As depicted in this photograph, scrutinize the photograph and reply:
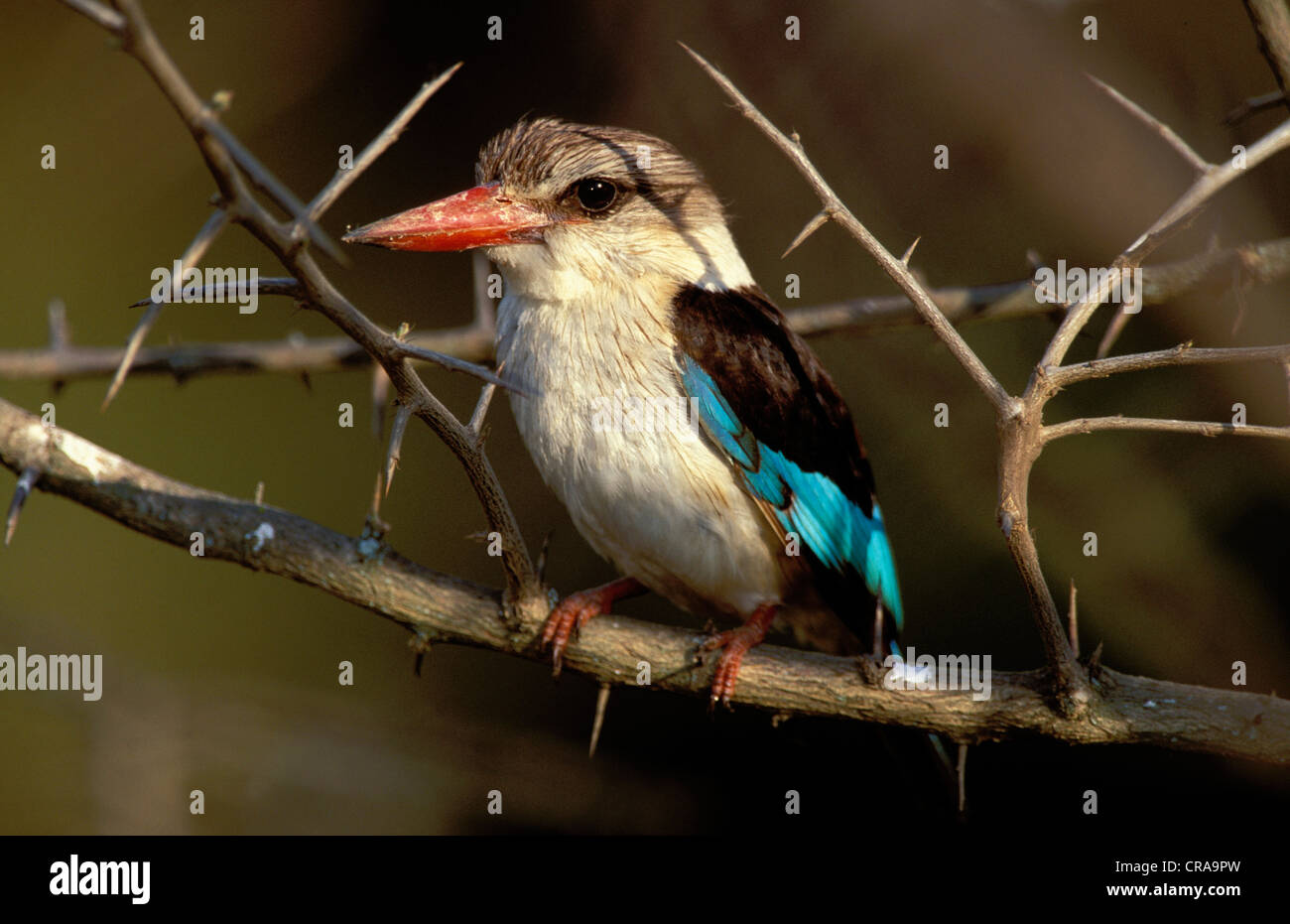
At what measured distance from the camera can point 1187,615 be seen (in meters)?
3.20

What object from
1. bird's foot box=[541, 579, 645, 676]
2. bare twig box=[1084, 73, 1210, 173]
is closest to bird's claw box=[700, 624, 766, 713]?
bird's foot box=[541, 579, 645, 676]

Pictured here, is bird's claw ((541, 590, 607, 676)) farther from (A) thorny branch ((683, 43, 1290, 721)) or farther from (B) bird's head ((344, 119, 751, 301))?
(A) thorny branch ((683, 43, 1290, 721))

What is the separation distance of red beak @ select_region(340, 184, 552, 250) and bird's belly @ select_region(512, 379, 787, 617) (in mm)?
319

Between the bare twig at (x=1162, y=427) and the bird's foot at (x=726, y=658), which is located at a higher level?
the bare twig at (x=1162, y=427)

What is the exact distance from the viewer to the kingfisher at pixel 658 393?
7.54 ft

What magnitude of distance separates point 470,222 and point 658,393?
491mm

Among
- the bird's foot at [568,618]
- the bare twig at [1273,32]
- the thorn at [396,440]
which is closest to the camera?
the thorn at [396,440]

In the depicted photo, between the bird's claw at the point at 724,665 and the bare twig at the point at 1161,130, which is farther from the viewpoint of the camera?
the bird's claw at the point at 724,665

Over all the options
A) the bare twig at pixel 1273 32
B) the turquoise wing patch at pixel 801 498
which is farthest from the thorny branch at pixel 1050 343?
the turquoise wing patch at pixel 801 498

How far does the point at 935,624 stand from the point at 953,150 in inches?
54.7

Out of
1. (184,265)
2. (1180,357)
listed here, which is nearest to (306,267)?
(184,265)

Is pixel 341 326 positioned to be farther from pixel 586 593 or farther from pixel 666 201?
pixel 666 201

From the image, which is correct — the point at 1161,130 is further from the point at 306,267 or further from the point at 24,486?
the point at 24,486

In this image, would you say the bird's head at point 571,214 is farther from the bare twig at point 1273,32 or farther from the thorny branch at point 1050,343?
the bare twig at point 1273,32
